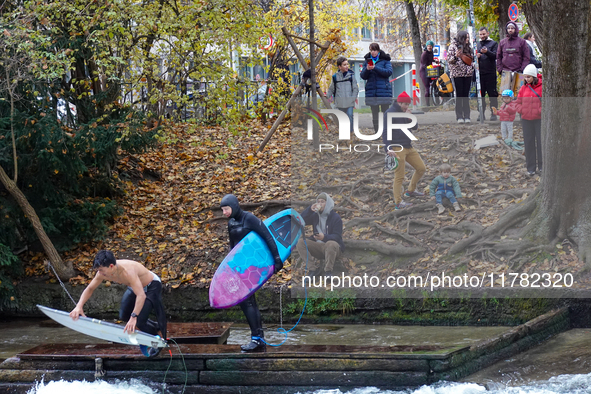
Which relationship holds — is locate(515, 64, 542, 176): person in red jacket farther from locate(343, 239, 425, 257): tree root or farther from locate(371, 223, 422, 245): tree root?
locate(343, 239, 425, 257): tree root

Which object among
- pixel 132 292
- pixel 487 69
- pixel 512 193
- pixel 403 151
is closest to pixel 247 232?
pixel 132 292

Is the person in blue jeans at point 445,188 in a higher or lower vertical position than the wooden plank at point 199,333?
higher

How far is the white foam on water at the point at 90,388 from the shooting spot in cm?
815

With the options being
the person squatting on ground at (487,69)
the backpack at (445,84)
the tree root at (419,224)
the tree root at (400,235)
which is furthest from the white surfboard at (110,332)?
the backpack at (445,84)

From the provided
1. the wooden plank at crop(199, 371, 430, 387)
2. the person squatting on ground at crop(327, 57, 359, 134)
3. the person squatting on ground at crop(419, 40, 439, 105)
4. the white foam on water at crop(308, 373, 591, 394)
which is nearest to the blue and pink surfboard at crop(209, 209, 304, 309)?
the wooden plank at crop(199, 371, 430, 387)

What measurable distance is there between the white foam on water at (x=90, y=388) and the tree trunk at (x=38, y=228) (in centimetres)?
506

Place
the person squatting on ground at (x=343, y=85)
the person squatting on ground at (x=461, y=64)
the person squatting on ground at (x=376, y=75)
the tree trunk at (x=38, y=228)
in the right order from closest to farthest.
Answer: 1. the tree trunk at (x=38, y=228)
2. the person squatting on ground at (x=376, y=75)
3. the person squatting on ground at (x=343, y=85)
4. the person squatting on ground at (x=461, y=64)

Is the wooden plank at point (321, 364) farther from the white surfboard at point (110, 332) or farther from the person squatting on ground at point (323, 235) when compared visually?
the person squatting on ground at point (323, 235)

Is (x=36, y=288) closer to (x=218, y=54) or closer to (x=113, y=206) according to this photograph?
(x=113, y=206)

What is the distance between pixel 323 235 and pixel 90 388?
4505 mm

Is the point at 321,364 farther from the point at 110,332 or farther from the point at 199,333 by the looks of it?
the point at 110,332

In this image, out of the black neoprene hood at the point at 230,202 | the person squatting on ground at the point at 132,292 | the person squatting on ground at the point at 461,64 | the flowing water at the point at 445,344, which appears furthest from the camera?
the person squatting on ground at the point at 461,64

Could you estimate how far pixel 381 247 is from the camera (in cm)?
1150

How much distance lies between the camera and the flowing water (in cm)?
765
